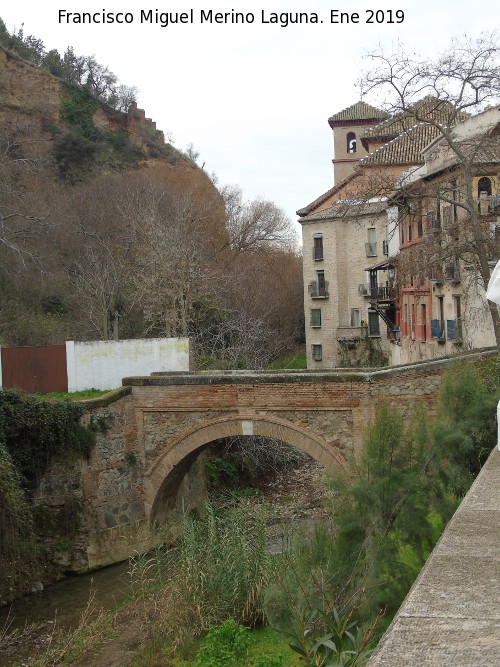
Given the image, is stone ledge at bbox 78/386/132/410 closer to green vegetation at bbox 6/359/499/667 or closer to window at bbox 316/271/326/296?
green vegetation at bbox 6/359/499/667

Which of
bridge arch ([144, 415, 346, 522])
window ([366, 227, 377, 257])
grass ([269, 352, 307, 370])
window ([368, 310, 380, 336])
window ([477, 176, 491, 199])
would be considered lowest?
bridge arch ([144, 415, 346, 522])

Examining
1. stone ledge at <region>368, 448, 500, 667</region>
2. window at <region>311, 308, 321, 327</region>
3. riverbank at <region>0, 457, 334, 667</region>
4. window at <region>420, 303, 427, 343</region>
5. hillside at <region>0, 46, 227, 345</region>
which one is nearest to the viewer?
stone ledge at <region>368, 448, 500, 667</region>

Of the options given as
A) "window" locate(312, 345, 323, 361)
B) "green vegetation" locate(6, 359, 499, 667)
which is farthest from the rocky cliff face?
"green vegetation" locate(6, 359, 499, 667)

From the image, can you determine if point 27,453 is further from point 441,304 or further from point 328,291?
point 328,291

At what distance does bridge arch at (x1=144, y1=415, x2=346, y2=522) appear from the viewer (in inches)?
595

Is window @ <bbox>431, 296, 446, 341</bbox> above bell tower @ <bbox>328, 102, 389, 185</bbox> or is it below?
below

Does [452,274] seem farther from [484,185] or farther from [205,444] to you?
[205,444]

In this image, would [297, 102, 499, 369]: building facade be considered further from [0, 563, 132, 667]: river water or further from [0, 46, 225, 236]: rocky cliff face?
[0, 563, 132, 667]: river water

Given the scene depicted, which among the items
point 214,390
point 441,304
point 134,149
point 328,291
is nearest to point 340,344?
point 328,291

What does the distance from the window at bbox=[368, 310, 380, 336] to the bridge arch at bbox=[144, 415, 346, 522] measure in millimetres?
22401

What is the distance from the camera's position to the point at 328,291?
3956cm

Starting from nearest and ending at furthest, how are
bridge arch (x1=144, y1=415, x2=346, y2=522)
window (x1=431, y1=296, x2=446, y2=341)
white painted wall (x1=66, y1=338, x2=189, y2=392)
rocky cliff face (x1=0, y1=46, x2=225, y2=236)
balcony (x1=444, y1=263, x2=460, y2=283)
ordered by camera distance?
1. bridge arch (x1=144, y1=415, x2=346, y2=522)
2. white painted wall (x1=66, y1=338, x2=189, y2=392)
3. balcony (x1=444, y1=263, x2=460, y2=283)
4. window (x1=431, y1=296, x2=446, y2=341)
5. rocky cliff face (x1=0, y1=46, x2=225, y2=236)

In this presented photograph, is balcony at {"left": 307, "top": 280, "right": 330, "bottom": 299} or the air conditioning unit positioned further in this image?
balcony at {"left": 307, "top": 280, "right": 330, "bottom": 299}

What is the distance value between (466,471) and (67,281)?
2392 centimetres
